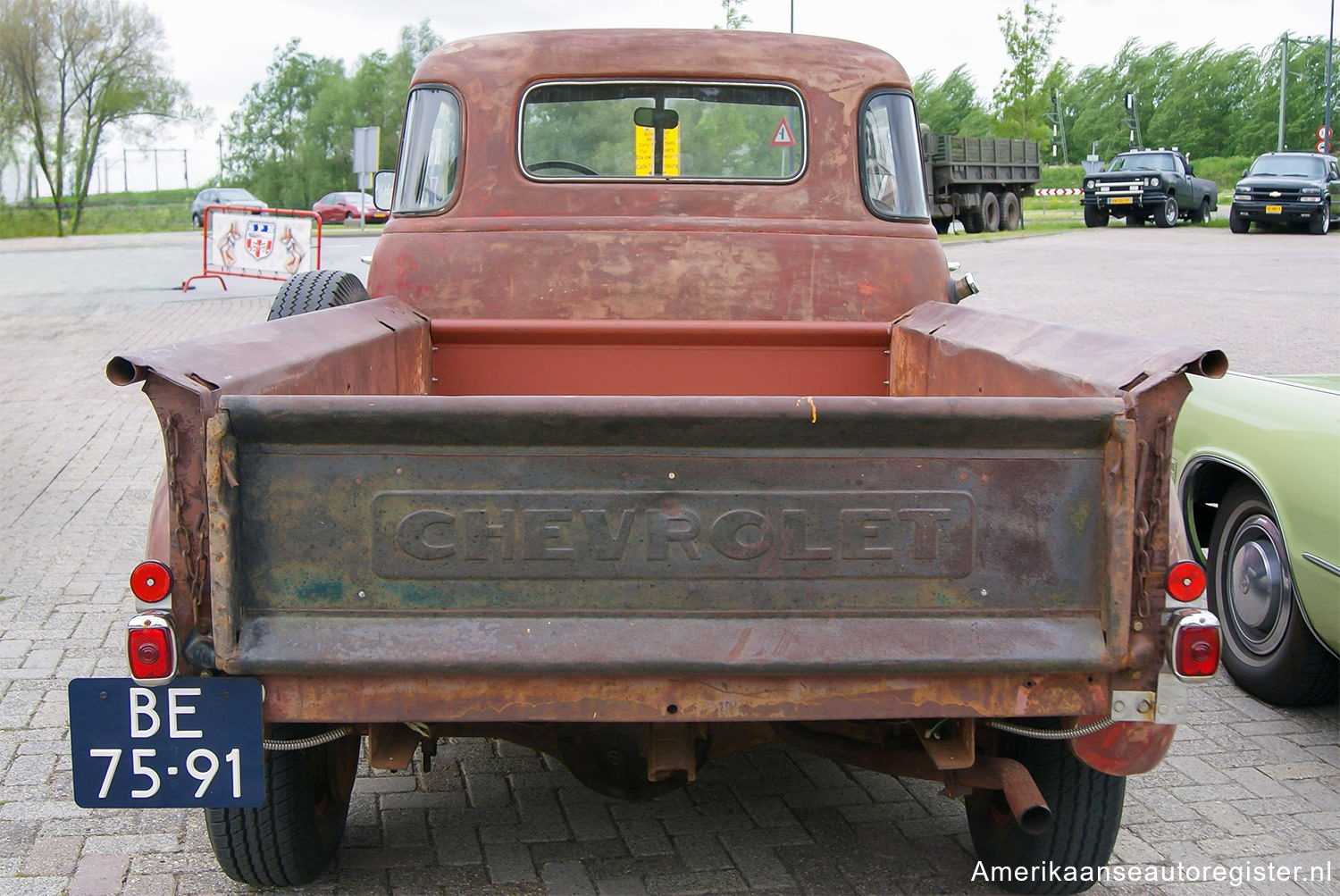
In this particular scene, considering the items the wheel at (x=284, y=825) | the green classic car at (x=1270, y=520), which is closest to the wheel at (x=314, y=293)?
the wheel at (x=284, y=825)

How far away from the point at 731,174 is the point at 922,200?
737mm

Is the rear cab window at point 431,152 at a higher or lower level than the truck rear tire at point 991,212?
lower

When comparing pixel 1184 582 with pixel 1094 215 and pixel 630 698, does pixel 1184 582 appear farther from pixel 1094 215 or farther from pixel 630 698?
pixel 1094 215

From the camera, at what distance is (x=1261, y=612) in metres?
4.27

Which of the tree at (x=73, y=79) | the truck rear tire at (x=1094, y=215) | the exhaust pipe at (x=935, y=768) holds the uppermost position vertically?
the tree at (x=73, y=79)

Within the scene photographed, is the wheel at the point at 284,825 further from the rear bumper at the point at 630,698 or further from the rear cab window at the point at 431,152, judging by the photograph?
the rear cab window at the point at 431,152

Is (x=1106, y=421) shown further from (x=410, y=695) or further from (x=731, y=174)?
(x=731, y=174)

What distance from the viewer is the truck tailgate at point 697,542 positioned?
92.4 inches

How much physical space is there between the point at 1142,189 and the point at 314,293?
27559 millimetres

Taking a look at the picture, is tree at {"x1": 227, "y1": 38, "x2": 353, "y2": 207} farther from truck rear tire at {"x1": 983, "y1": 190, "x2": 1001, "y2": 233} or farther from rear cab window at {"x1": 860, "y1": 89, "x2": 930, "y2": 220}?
rear cab window at {"x1": 860, "y1": 89, "x2": 930, "y2": 220}

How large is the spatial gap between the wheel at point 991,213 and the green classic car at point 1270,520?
81.3 ft

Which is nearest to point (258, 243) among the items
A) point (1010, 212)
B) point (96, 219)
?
point (1010, 212)

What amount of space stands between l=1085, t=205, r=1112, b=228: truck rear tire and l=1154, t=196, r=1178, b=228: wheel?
110 cm

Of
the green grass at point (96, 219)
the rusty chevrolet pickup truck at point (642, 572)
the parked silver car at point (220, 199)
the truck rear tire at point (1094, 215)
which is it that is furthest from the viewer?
the green grass at point (96, 219)
